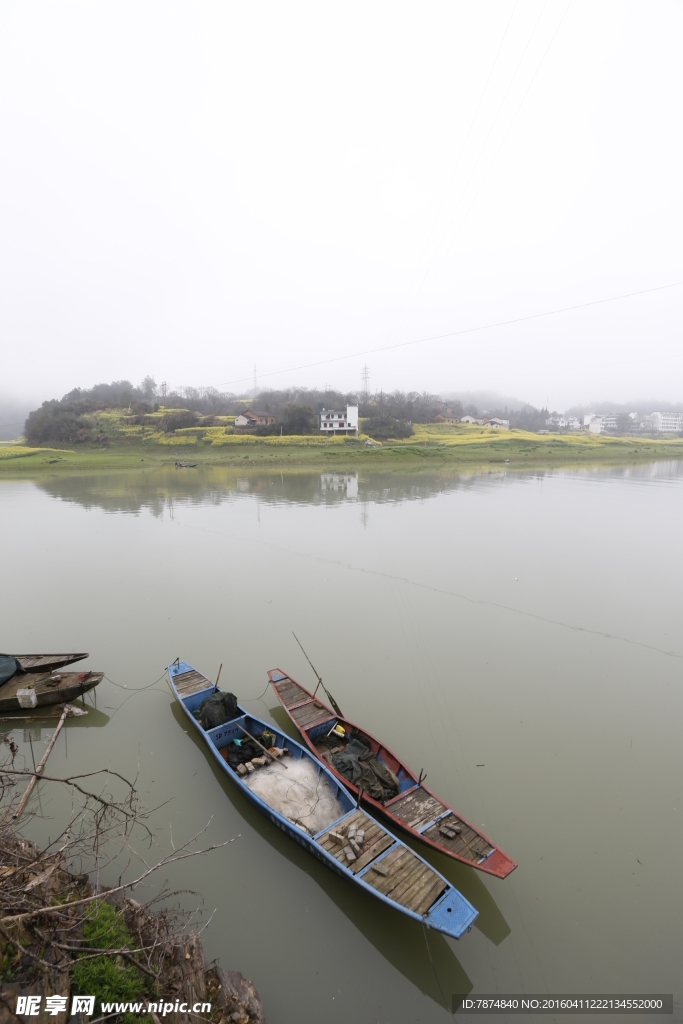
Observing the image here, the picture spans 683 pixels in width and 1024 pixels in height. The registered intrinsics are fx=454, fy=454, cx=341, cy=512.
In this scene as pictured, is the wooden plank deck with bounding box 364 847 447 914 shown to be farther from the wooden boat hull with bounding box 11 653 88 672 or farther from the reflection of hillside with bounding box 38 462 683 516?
the reflection of hillside with bounding box 38 462 683 516

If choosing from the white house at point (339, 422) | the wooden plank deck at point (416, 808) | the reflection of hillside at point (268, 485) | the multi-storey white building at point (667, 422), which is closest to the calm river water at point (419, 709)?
the wooden plank deck at point (416, 808)

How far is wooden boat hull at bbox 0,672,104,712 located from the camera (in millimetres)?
7836

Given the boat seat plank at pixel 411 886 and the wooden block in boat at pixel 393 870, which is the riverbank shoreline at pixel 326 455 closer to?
the wooden block in boat at pixel 393 870

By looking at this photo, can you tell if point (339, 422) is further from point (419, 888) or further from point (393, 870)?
point (419, 888)

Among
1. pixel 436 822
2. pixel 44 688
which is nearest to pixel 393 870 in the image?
pixel 436 822

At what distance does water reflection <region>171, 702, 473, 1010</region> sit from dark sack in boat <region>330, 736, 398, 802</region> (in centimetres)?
101

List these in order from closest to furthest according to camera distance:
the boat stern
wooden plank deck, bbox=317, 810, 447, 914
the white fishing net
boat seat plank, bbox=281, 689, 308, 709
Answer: the boat stern → wooden plank deck, bbox=317, 810, 447, 914 → the white fishing net → boat seat plank, bbox=281, 689, 308, 709

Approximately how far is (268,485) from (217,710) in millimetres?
27485

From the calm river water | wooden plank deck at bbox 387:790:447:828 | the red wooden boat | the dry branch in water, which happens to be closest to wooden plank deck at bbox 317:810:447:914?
the red wooden boat

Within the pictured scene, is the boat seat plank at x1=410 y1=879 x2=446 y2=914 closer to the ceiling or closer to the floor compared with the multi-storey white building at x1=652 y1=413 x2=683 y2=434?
closer to the floor

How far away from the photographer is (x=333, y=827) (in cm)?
527

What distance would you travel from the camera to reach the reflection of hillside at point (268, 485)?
27328mm

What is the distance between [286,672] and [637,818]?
595cm

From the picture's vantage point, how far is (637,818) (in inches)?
229
